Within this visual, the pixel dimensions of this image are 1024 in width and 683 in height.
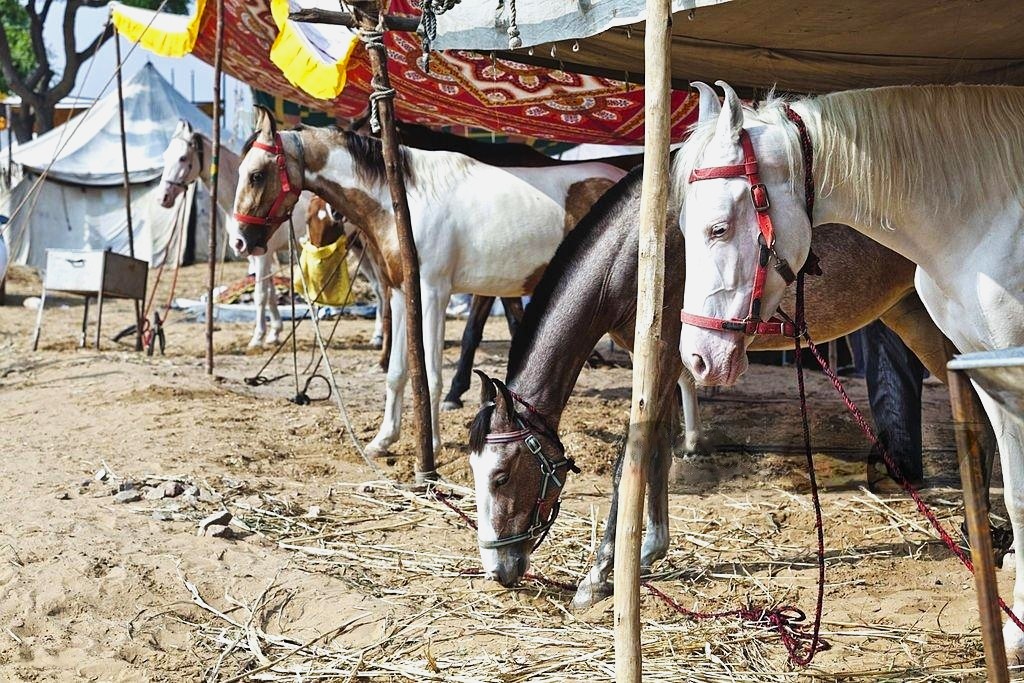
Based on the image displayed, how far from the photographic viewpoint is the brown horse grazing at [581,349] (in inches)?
144

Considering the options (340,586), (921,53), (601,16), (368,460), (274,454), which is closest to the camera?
(601,16)

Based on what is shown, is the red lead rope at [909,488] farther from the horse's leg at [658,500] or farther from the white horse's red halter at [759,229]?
the horse's leg at [658,500]

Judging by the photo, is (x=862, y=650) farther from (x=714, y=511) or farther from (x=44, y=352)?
(x=44, y=352)

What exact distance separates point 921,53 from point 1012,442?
145 cm

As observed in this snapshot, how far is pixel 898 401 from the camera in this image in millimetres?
5230

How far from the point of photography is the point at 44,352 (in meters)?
9.35

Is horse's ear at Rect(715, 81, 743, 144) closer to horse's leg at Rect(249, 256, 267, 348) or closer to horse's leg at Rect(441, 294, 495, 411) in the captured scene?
horse's leg at Rect(441, 294, 495, 411)

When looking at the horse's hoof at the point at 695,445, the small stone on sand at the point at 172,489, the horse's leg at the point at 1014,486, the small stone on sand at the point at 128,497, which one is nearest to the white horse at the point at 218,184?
the horse's hoof at the point at 695,445

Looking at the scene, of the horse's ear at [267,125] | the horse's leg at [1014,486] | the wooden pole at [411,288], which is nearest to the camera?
the horse's leg at [1014,486]

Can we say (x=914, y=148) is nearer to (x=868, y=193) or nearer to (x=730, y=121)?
(x=868, y=193)

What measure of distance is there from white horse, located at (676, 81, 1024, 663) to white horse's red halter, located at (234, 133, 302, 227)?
3.46 meters

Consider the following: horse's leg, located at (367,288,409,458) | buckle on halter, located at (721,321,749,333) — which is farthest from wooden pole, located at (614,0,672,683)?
horse's leg, located at (367,288,409,458)

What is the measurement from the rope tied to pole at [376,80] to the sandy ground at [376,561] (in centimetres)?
185

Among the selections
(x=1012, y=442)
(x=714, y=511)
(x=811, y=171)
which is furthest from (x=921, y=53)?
(x=714, y=511)
